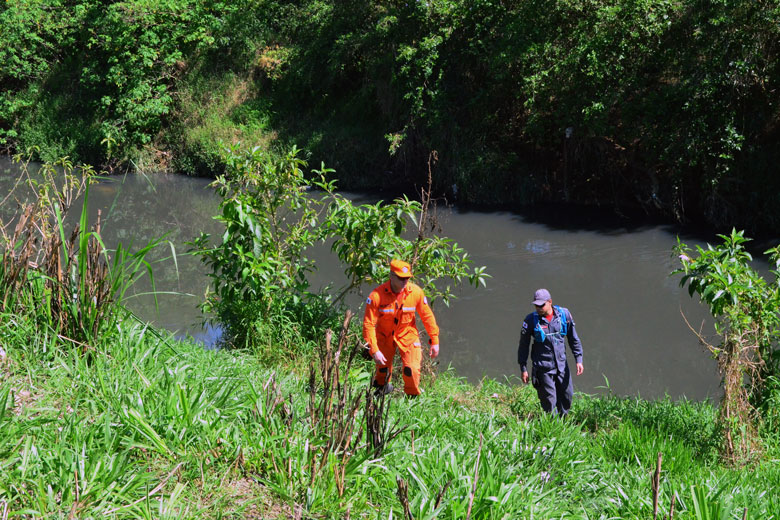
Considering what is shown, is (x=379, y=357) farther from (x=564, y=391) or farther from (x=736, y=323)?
(x=736, y=323)

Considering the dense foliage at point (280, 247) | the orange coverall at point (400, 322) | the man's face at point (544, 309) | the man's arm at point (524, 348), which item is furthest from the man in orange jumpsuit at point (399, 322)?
the dense foliage at point (280, 247)

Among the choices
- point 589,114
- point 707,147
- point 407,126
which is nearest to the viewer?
point 707,147

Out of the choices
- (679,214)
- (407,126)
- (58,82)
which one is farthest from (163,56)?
(679,214)

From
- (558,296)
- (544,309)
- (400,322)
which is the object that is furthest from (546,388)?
(558,296)

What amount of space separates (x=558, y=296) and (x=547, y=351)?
527cm

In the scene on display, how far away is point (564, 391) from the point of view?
6531 millimetres

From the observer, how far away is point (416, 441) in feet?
14.2

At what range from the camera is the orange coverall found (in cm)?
647

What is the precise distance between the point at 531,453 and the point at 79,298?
2.82 metres

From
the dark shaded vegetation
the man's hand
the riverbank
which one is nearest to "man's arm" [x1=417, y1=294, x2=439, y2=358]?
the man's hand

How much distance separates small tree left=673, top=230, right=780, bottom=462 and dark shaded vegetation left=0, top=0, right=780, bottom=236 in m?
5.79

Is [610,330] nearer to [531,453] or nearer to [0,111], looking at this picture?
[531,453]

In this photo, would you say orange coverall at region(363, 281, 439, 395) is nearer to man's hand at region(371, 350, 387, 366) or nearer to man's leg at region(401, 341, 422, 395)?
man's leg at region(401, 341, 422, 395)

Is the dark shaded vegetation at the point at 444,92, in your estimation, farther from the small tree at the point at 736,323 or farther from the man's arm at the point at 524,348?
the small tree at the point at 736,323
